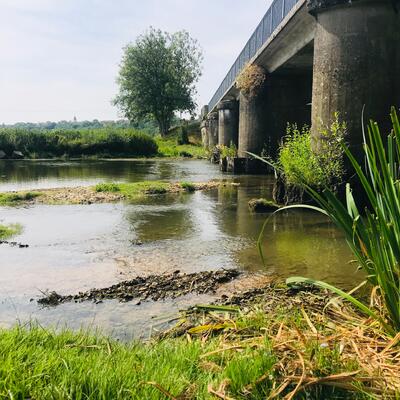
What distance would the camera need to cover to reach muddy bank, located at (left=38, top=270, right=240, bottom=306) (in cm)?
438

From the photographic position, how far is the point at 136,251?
6.31 metres

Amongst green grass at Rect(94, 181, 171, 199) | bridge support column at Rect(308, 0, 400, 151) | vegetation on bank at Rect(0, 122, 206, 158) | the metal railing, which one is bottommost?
green grass at Rect(94, 181, 171, 199)

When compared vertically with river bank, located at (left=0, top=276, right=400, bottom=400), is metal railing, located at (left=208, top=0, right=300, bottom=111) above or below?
above

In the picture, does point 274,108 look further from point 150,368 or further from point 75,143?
point 75,143

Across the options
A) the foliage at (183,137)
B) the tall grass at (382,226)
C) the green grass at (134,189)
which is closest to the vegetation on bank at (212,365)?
the tall grass at (382,226)

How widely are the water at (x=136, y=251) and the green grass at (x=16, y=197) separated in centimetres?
76

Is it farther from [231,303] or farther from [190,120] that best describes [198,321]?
[190,120]

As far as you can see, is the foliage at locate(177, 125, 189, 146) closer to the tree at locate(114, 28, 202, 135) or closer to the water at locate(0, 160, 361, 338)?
the tree at locate(114, 28, 202, 135)

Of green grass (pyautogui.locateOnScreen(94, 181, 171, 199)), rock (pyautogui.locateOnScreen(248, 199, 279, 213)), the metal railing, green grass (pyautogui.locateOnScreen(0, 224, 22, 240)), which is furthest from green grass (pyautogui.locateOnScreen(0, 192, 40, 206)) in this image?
the metal railing

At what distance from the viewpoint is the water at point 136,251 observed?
4117mm

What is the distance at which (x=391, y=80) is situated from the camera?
28.4ft

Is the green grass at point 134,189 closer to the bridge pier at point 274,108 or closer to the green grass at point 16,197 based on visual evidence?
the green grass at point 16,197

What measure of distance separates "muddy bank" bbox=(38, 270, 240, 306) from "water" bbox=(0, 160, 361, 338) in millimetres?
146

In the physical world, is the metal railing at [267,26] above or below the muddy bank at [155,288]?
above
